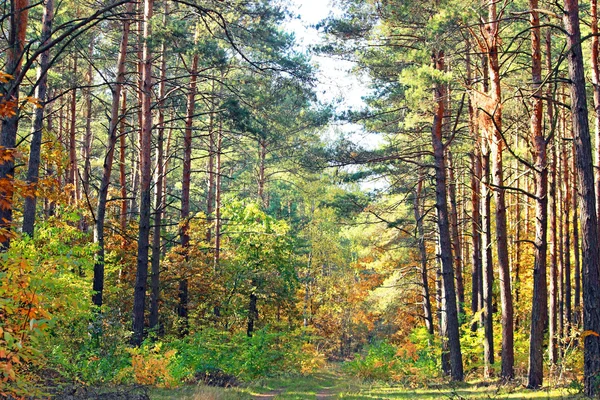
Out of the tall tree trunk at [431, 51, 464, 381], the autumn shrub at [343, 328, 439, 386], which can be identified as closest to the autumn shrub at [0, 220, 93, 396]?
the tall tree trunk at [431, 51, 464, 381]

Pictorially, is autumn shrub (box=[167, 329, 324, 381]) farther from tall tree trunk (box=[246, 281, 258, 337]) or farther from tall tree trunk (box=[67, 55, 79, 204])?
tall tree trunk (box=[67, 55, 79, 204])

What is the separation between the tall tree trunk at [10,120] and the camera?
5.74m

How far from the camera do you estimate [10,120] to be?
25.5 feet

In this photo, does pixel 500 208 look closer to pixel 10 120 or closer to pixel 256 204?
pixel 10 120

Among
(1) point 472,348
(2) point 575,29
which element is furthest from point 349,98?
(1) point 472,348

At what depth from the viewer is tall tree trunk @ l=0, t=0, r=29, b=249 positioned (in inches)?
226

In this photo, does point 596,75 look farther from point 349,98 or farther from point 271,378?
point 271,378

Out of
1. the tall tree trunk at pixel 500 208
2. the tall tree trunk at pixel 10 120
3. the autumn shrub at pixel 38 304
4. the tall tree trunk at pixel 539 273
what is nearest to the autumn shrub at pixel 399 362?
the tall tree trunk at pixel 500 208

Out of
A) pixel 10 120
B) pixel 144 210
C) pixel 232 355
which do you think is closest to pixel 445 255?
pixel 232 355

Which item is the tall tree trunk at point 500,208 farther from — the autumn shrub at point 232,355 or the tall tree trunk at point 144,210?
the tall tree trunk at point 144,210

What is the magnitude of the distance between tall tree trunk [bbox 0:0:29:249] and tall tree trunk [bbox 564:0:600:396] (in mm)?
7992

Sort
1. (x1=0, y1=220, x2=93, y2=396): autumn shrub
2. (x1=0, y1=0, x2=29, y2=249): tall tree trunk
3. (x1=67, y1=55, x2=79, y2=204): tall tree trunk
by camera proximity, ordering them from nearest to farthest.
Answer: (x1=0, y1=220, x2=93, y2=396): autumn shrub → (x1=0, y1=0, x2=29, y2=249): tall tree trunk → (x1=67, y1=55, x2=79, y2=204): tall tree trunk

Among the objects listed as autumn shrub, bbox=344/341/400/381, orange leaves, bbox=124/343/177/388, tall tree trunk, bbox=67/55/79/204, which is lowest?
autumn shrub, bbox=344/341/400/381

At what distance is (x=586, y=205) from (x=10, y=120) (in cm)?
870
